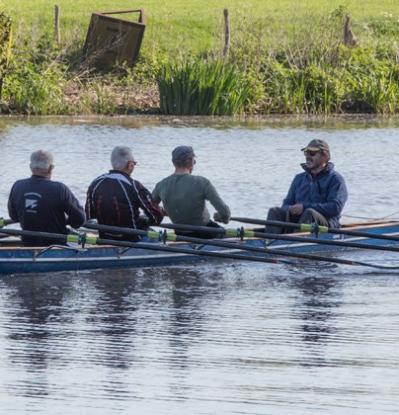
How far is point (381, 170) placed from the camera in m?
28.2

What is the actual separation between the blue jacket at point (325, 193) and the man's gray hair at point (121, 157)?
2555 mm

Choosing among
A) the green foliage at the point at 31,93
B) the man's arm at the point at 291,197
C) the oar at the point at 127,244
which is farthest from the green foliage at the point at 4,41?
the oar at the point at 127,244

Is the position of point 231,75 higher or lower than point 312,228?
higher

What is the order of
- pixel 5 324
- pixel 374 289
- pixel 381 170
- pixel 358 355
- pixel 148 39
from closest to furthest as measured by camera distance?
pixel 358 355
pixel 5 324
pixel 374 289
pixel 381 170
pixel 148 39

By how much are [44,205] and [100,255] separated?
1.12 m

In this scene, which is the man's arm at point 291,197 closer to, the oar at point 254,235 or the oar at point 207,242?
the oar at point 254,235

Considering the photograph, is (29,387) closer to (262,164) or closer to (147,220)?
(147,220)

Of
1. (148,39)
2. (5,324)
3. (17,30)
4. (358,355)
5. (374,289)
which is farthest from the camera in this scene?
(148,39)

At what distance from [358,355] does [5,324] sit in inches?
130

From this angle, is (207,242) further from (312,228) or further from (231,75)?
(231,75)

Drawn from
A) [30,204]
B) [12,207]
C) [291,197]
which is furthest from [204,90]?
[30,204]

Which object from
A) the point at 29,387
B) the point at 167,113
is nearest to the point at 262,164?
the point at 167,113

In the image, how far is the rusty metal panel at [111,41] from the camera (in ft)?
129

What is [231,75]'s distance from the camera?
3591 centimetres
